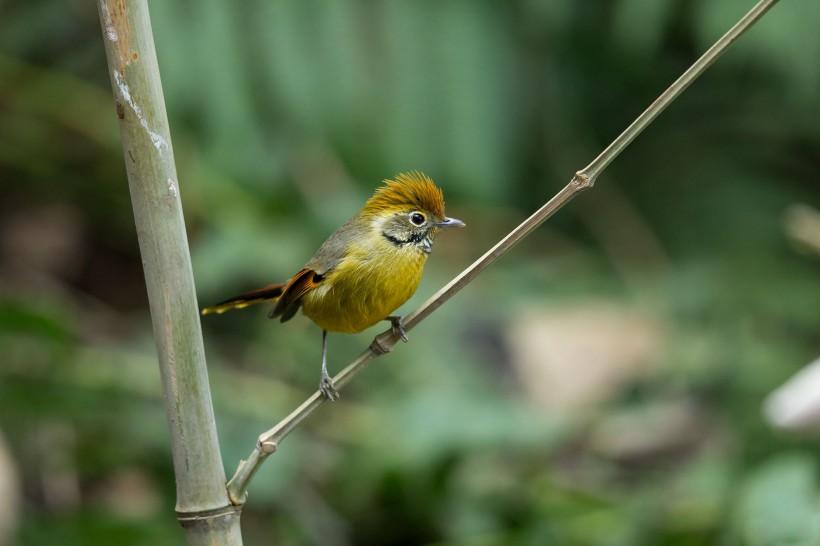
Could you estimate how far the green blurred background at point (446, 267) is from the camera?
2.87m

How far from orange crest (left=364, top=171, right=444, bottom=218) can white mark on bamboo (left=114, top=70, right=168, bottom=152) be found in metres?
0.83

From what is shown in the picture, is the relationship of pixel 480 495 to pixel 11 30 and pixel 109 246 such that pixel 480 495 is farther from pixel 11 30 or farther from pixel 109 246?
pixel 11 30

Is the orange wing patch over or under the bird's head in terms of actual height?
under

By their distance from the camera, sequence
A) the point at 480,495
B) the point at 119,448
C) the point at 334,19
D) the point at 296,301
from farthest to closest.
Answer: the point at 334,19 < the point at 119,448 < the point at 480,495 < the point at 296,301

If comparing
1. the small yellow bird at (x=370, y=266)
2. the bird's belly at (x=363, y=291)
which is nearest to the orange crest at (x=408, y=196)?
the small yellow bird at (x=370, y=266)

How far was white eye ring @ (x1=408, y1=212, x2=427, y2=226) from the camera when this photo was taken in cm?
201

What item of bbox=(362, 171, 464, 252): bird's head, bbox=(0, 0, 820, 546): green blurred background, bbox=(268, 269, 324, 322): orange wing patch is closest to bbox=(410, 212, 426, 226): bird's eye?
bbox=(362, 171, 464, 252): bird's head

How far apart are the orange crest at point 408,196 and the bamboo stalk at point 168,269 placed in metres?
0.82

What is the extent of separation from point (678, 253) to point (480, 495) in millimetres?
1872

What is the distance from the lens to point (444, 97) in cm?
380

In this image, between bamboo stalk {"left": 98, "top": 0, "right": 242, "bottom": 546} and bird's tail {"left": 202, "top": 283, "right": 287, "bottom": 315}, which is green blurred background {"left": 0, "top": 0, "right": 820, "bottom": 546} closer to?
bird's tail {"left": 202, "top": 283, "right": 287, "bottom": 315}

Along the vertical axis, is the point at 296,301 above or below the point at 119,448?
below

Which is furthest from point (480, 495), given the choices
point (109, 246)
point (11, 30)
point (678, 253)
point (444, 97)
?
point (11, 30)

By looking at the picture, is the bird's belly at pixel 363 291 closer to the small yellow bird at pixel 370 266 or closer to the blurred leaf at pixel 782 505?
the small yellow bird at pixel 370 266
